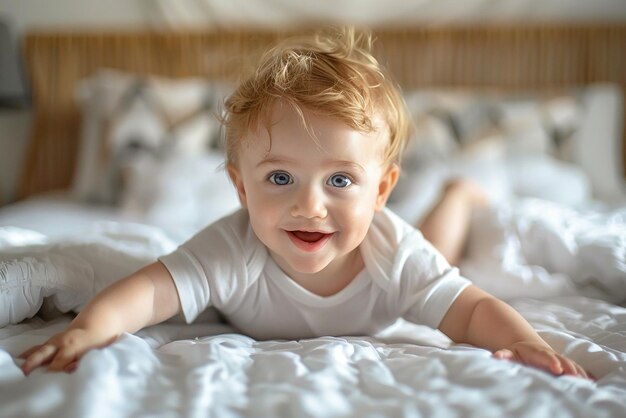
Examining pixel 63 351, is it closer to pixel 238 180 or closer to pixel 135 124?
pixel 238 180

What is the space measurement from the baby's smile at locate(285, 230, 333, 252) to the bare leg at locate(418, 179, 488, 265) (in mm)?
424

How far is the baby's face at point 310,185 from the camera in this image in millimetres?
769

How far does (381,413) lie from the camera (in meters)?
0.56

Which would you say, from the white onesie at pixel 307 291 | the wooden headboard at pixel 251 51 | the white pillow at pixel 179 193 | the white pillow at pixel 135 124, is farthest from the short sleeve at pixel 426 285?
the wooden headboard at pixel 251 51

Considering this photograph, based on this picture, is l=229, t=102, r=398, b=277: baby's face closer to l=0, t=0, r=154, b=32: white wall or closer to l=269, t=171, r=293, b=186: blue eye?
l=269, t=171, r=293, b=186: blue eye

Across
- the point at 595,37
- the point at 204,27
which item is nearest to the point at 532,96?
the point at 595,37

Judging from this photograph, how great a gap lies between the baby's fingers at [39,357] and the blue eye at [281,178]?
12.4 inches

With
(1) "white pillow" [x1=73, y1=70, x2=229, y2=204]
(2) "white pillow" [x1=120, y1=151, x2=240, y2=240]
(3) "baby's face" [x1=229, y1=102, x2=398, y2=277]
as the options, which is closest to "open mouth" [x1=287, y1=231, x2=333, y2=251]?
(3) "baby's face" [x1=229, y1=102, x2=398, y2=277]

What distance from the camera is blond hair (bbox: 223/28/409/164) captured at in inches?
30.9

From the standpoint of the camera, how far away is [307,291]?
900mm

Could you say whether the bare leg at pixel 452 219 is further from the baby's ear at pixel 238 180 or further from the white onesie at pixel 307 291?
the baby's ear at pixel 238 180

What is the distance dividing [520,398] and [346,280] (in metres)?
0.38

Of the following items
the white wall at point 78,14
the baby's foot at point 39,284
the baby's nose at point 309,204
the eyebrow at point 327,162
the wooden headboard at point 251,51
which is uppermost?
the white wall at point 78,14

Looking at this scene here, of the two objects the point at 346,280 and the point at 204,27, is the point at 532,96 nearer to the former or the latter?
the point at 204,27
